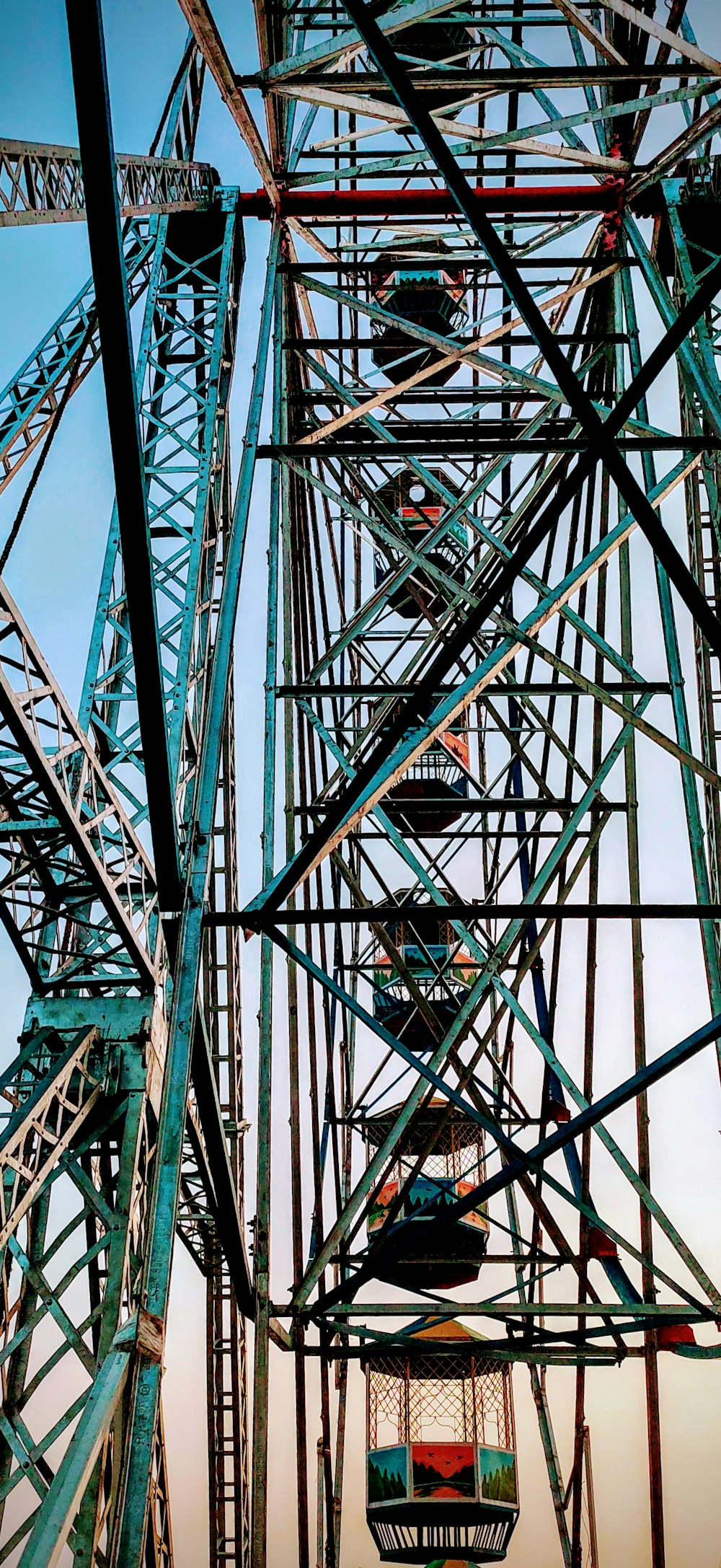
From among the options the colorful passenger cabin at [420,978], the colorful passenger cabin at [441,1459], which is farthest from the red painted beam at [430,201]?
the colorful passenger cabin at [441,1459]

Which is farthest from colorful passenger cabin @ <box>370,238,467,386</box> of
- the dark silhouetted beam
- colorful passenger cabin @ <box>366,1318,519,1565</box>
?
colorful passenger cabin @ <box>366,1318,519,1565</box>

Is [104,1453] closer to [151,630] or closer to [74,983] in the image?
[74,983]

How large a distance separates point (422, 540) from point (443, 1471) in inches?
391

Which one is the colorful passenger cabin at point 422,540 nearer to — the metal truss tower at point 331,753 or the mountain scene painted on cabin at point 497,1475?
the metal truss tower at point 331,753

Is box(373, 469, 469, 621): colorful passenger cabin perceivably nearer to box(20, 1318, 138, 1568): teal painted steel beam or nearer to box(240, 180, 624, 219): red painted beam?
box(240, 180, 624, 219): red painted beam

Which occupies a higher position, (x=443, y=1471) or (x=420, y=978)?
(x=420, y=978)

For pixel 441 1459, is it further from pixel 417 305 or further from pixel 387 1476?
pixel 417 305

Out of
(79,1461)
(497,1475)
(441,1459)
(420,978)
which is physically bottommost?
(497,1475)

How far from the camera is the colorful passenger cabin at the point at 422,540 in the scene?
12.8 metres

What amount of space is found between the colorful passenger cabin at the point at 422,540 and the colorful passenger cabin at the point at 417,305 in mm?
1181

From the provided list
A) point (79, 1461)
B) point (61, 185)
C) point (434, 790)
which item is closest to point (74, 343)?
point (61, 185)

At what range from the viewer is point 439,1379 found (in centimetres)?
1703

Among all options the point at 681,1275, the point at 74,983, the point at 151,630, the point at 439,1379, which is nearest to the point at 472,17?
the point at 151,630

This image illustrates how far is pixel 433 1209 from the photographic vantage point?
1448 centimetres
